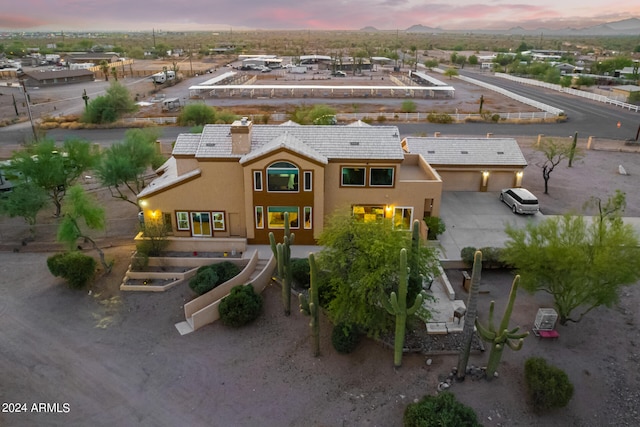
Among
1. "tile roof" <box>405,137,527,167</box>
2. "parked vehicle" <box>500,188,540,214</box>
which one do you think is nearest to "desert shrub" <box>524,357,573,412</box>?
"parked vehicle" <box>500,188,540,214</box>

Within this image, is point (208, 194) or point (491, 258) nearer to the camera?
point (491, 258)

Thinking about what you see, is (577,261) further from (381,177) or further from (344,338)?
(381,177)

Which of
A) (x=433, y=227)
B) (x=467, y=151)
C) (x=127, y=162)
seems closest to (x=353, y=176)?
(x=433, y=227)

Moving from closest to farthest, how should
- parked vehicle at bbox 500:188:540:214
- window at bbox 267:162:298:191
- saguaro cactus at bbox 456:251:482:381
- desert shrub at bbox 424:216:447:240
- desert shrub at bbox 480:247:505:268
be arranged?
saguaro cactus at bbox 456:251:482:381, desert shrub at bbox 480:247:505:268, window at bbox 267:162:298:191, desert shrub at bbox 424:216:447:240, parked vehicle at bbox 500:188:540:214

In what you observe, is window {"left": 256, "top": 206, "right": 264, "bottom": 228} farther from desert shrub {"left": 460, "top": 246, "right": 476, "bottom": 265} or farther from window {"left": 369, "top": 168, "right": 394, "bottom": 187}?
desert shrub {"left": 460, "top": 246, "right": 476, "bottom": 265}

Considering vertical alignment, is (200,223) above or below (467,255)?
above
